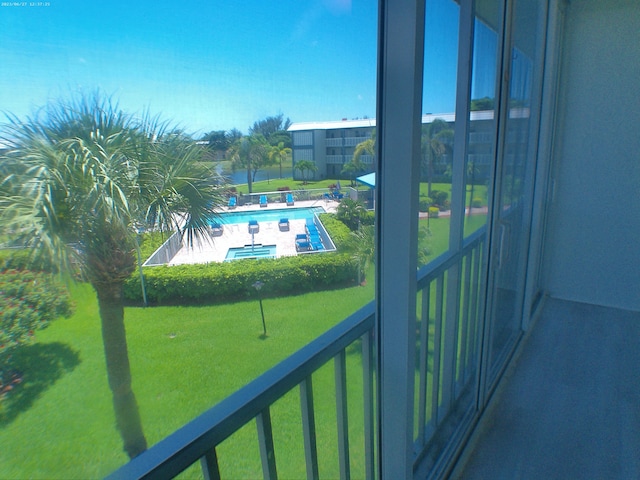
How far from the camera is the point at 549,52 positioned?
8.31 feet

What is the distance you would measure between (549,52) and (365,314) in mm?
2393

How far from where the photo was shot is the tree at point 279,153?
72 centimetres

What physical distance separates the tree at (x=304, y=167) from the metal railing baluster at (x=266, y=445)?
1.87 feet

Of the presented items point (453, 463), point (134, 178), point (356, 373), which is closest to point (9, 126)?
point (134, 178)

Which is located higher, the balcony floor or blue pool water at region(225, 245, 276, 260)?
blue pool water at region(225, 245, 276, 260)

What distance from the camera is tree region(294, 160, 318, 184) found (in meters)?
0.83

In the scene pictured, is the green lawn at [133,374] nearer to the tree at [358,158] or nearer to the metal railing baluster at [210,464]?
the metal railing baluster at [210,464]

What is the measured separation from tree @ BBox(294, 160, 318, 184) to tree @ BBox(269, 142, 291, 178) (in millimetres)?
54

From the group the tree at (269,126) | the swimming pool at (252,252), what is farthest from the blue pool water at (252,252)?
the tree at (269,126)

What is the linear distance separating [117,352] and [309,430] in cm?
80

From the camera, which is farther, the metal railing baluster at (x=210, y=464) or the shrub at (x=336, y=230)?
the shrub at (x=336, y=230)

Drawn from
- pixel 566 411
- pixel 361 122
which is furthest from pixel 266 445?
pixel 566 411

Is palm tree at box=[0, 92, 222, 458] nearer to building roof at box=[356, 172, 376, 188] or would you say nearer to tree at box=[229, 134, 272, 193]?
tree at box=[229, 134, 272, 193]

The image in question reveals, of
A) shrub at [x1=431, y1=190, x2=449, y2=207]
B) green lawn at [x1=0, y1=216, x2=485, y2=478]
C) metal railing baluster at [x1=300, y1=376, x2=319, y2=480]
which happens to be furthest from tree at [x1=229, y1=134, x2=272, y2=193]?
shrub at [x1=431, y1=190, x2=449, y2=207]
